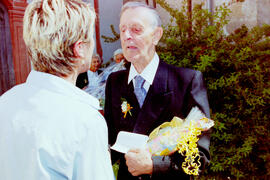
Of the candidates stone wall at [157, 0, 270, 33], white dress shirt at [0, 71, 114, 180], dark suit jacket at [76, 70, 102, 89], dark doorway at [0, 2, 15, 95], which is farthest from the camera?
dark suit jacket at [76, 70, 102, 89]

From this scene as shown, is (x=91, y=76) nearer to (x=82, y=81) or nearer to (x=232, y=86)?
(x=82, y=81)

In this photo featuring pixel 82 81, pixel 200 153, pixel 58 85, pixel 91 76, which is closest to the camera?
pixel 58 85

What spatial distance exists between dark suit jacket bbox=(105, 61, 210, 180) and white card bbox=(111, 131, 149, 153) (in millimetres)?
126

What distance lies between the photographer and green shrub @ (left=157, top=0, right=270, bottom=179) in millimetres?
2787

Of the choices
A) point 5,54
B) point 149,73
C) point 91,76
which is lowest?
point 91,76

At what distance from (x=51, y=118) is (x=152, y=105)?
0.92m

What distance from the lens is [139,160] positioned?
4.87ft

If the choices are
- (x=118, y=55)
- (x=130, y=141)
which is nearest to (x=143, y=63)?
(x=130, y=141)

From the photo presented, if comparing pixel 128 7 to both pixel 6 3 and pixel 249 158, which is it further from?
pixel 249 158

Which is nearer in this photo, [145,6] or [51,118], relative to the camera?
[51,118]

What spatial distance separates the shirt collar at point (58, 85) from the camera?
0.88 m

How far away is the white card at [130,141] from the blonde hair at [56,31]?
632 millimetres

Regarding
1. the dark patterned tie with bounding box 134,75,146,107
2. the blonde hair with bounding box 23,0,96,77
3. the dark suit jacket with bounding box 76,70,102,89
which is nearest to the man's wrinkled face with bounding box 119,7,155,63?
the dark patterned tie with bounding box 134,75,146,107

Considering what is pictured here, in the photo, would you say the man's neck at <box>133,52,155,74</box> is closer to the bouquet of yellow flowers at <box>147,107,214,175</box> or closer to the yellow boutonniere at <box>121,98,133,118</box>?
the yellow boutonniere at <box>121,98,133,118</box>
